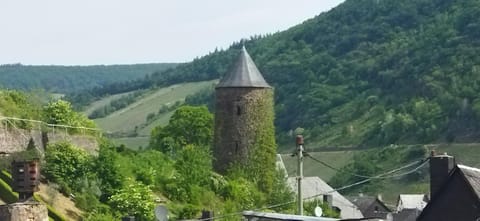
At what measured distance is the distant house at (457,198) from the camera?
28141 millimetres

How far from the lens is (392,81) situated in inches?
6683

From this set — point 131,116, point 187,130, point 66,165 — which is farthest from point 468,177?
point 131,116

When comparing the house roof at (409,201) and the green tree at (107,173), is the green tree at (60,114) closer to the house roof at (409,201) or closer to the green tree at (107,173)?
the green tree at (107,173)

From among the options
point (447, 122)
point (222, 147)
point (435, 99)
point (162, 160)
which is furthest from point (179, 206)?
point (435, 99)

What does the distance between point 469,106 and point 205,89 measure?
2109 inches

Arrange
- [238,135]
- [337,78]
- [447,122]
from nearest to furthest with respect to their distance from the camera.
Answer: [238,135] < [447,122] < [337,78]

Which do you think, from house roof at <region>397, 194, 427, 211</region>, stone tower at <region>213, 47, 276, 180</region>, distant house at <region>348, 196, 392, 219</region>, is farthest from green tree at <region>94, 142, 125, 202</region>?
house roof at <region>397, 194, 427, 211</region>

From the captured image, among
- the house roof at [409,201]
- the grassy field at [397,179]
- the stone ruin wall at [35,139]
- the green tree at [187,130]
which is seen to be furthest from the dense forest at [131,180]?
the grassy field at [397,179]

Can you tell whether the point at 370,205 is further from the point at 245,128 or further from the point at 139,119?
the point at 139,119

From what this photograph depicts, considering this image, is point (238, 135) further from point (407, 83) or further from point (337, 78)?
point (337, 78)

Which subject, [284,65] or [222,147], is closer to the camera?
[222,147]

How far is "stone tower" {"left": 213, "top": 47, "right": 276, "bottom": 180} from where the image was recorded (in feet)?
212

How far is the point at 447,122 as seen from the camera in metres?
142

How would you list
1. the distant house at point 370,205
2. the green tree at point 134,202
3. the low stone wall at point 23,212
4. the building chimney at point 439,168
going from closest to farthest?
the low stone wall at point 23,212, the building chimney at point 439,168, the green tree at point 134,202, the distant house at point 370,205
